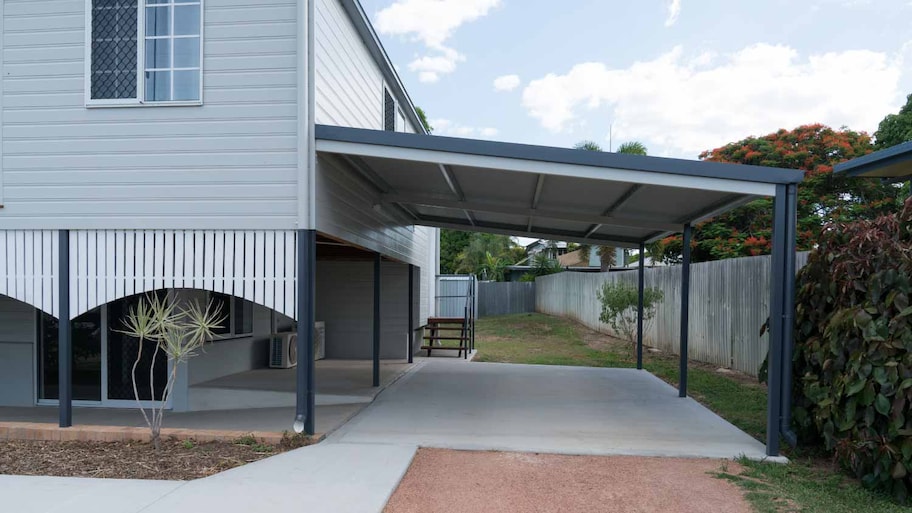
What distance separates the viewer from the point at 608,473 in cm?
571

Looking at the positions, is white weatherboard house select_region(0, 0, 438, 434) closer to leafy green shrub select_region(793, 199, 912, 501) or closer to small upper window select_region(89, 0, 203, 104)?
small upper window select_region(89, 0, 203, 104)

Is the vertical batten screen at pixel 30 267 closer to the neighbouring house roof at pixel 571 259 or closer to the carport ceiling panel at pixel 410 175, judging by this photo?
the carport ceiling panel at pixel 410 175

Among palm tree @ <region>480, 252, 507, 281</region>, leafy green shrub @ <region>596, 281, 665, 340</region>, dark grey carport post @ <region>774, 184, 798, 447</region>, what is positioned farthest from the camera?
palm tree @ <region>480, 252, 507, 281</region>

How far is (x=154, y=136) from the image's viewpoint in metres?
6.84

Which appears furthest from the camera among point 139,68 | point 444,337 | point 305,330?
point 444,337

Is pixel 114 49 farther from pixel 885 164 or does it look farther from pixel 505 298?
pixel 505 298

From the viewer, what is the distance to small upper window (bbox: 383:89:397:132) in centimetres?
1115

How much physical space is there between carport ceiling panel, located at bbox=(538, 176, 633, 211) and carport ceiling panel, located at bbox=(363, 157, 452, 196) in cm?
136

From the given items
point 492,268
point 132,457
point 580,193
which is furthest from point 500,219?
point 492,268

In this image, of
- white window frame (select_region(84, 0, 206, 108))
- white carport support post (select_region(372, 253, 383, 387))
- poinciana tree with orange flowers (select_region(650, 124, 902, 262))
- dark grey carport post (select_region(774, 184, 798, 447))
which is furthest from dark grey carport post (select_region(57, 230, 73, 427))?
poinciana tree with orange flowers (select_region(650, 124, 902, 262))

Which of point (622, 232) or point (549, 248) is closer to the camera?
point (622, 232)

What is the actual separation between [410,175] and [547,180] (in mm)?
1812

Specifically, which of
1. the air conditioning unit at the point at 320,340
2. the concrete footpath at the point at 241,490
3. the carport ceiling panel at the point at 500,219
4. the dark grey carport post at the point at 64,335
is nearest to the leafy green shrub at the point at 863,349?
the concrete footpath at the point at 241,490

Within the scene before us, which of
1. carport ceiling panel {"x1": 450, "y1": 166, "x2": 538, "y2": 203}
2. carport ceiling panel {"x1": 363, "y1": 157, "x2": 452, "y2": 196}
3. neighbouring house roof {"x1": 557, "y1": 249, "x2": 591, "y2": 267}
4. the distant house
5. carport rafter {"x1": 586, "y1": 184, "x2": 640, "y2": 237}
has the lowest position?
neighbouring house roof {"x1": 557, "y1": 249, "x2": 591, "y2": 267}
